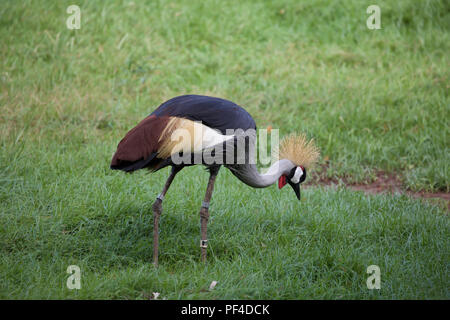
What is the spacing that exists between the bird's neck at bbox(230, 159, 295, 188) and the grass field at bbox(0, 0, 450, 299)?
0.50m

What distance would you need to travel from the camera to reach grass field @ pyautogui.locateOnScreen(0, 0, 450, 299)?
161 inches

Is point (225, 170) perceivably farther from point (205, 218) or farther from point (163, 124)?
point (163, 124)

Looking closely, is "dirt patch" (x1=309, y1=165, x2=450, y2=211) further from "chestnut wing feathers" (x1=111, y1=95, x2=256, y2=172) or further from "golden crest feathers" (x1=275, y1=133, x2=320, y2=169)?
"chestnut wing feathers" (x1=111, y1=95, x2=256, y2=172)

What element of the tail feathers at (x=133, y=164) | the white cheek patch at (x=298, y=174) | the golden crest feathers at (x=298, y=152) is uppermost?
the golden crest feathers at (x=298, y=152)

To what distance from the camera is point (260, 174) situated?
176 inches

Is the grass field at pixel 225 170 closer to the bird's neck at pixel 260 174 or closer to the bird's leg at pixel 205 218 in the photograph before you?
the bird's leg at pixel 205 218

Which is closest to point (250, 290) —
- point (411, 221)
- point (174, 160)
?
point (174, 160)

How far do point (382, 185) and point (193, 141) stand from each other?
3195mm

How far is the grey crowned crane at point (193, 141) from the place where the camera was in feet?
13.2

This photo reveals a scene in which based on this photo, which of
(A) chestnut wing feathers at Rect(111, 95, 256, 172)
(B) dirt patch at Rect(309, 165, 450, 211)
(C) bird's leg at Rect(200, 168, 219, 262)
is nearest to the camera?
(A) chestnut wing feathers at Rect(111, 95, 256, 172)

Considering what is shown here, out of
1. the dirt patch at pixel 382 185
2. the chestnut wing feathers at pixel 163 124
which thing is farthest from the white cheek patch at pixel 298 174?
the dirt patch at pixel 382 185

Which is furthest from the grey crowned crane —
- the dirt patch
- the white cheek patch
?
the dirt patch
